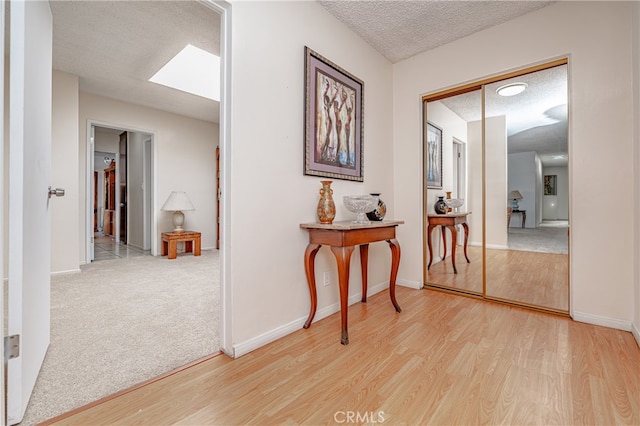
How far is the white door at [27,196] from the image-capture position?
1.11 m

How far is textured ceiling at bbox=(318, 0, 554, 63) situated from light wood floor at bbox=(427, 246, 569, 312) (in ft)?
6.61

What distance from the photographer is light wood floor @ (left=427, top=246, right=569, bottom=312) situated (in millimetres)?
2371

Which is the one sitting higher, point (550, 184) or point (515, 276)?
point (550, 184)

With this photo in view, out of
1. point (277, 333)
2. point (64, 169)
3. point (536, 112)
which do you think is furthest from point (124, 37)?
point (536, 112)

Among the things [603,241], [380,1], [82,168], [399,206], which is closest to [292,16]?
[380,1]

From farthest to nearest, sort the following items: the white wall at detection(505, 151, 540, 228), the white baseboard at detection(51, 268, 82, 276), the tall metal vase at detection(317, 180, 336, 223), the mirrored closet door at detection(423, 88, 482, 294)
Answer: the white baseboard at detection(51, 268, 82, 276), the mirrored closet door at detection(423, 88, 482, 294), the white wall at detection(505, 151, 540, 228), the tall metal vase at detection(317, 180, 336, 223)

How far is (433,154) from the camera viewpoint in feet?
10.1

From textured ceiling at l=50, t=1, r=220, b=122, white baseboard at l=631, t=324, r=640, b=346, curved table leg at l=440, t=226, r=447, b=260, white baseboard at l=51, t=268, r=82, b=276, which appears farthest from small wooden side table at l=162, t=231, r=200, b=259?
white baseboard at l=631, t=324, r=640, b=346

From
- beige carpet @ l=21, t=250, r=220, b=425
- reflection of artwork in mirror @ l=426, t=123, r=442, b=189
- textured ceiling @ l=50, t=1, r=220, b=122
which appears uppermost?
textured ceiling @ l=50, t=1, r=220, b=122

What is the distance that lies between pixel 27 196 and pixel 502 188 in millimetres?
3250

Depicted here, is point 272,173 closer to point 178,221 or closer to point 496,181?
point 496,181

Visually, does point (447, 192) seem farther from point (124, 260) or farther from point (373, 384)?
point (124, 260)

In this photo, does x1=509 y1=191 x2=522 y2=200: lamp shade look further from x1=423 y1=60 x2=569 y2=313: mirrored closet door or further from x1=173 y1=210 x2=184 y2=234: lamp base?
x1=173 y1=210 x2=184 y2=234: lamp base

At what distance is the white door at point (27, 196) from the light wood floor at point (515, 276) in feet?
9.92
